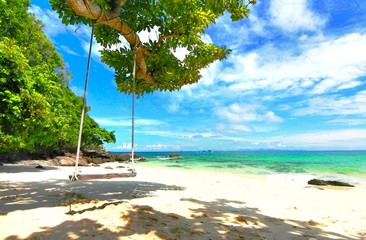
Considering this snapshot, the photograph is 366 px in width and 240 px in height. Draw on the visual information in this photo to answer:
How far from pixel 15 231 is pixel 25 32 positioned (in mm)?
19181

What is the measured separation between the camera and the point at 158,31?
780 cm

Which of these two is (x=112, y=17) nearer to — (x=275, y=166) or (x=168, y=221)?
(x=168, y=221)

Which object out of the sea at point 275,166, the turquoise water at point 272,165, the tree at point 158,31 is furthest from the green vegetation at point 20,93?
the turquoise water at point 272,165

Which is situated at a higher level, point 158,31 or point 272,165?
point 158,31

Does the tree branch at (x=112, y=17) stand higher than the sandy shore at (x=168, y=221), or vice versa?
the tree branch at (x=112, y=17)

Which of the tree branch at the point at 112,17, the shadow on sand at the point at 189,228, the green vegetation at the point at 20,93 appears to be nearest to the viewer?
the shadow on sand at the point at 189,228

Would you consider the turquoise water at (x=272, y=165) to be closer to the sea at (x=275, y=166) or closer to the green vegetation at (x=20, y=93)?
the sea at (x=275, y=166)

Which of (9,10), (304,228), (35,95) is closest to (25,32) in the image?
(9,10)

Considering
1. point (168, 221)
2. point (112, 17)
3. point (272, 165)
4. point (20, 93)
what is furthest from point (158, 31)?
point (272, 165)

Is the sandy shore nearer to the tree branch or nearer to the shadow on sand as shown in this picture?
the shadow on sand

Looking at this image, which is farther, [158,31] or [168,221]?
[158,31]

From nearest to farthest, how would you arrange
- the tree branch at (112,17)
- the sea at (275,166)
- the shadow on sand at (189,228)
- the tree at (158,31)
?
the shadow on sand at (189,228)
the tree branch at (112,17)
the tree at (158,31)
the sea at (275,166)

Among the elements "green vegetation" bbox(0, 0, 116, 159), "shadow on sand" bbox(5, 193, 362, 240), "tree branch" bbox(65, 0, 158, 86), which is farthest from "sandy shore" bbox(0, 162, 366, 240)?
"green vegetation" bbox(0, 0, 116, 159)

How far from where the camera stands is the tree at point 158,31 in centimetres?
573
